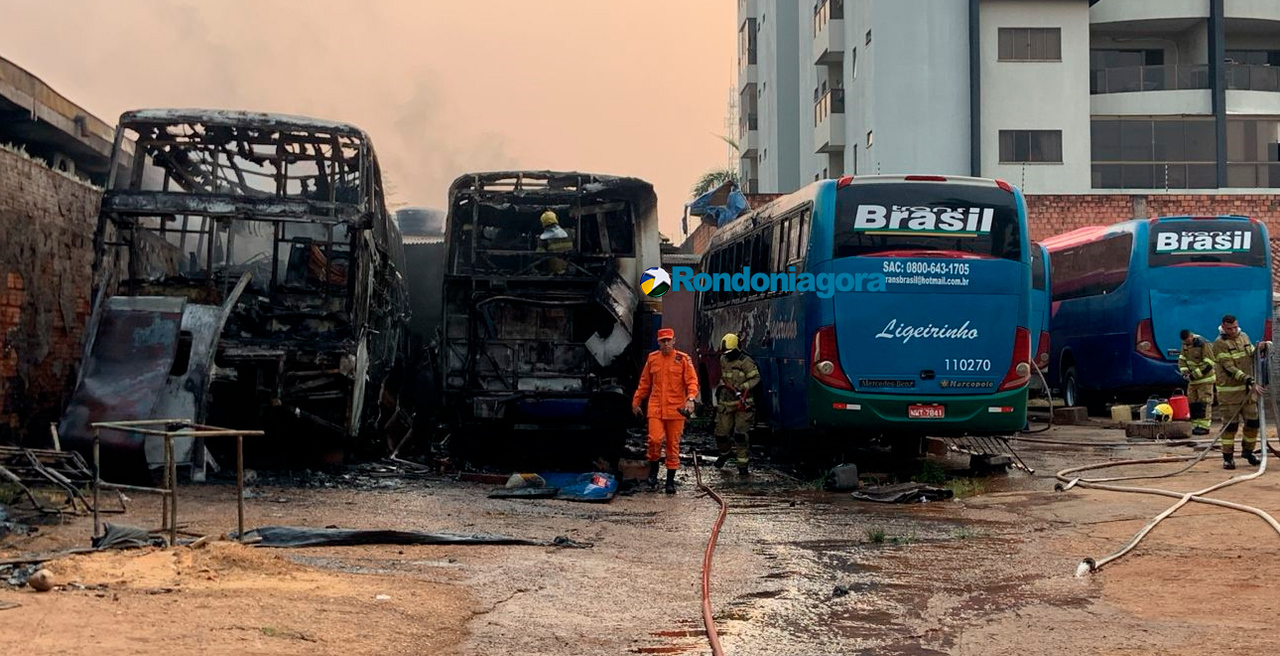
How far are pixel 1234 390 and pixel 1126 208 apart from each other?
19028 millimetres

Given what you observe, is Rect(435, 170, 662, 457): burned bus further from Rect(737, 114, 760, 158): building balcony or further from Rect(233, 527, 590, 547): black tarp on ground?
Rect(737, 114, 760, 158): building balcony

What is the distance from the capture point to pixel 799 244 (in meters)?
13.6

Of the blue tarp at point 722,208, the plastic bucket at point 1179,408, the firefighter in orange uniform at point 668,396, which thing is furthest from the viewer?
the blue tarp at point 722,208

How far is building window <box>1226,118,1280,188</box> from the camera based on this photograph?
125 feet

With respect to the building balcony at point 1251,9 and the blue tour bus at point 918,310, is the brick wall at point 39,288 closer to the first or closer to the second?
the blue tour bus at point 918,310

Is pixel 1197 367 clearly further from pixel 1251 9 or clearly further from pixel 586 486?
pixel 1251 9

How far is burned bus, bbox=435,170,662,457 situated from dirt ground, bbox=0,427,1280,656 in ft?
8.29

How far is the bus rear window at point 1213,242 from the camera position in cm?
2052

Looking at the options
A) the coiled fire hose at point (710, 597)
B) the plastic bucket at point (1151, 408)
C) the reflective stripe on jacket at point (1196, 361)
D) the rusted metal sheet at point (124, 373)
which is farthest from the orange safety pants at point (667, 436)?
the plastic bucket at point (1151, 408)

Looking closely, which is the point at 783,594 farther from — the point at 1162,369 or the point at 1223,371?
the point at 1162,369

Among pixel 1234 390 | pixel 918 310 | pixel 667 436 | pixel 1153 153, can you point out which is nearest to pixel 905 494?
pixel 918 310

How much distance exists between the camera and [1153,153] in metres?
37.7

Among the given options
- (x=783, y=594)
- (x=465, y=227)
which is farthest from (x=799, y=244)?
(x=783, y=594)

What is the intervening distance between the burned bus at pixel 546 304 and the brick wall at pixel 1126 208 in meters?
18.5
